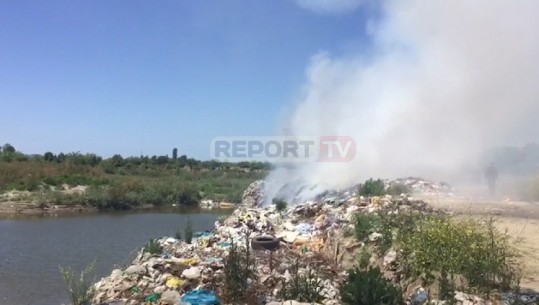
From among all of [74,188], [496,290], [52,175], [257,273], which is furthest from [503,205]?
[52,175]

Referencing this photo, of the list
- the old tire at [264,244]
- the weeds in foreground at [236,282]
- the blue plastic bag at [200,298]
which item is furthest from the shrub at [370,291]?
the old tire at [264,244]

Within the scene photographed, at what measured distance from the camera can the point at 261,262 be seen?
7234mm

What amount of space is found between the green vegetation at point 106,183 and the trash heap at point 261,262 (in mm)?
19095

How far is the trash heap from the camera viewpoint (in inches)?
240

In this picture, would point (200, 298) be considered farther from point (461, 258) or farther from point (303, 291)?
point (461, 258)

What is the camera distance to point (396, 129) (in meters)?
19.5

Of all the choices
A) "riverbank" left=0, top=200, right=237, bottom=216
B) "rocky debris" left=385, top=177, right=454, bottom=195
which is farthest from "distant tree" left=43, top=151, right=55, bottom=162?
"rocky debris" left=385, top=177, right=454, bottom=195

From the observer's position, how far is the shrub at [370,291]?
4.68m

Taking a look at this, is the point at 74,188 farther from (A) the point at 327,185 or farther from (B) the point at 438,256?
(B) the point at 438,256

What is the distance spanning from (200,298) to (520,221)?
22.3 feet

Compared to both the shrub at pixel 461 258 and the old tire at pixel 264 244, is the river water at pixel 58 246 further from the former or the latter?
the shrub at pixel 461 258

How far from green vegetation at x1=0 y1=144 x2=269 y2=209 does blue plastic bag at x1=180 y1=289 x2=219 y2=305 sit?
2370cm

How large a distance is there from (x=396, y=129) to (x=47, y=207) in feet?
69.9

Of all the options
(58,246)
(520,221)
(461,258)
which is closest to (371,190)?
(520,221)
